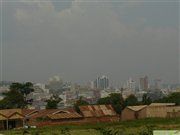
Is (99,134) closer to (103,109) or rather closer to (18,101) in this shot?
(103,109)

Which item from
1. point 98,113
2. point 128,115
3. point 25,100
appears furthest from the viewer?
point 25,100

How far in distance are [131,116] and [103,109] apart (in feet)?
13.1

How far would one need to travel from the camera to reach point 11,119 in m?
48.6

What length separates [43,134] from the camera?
3011cm

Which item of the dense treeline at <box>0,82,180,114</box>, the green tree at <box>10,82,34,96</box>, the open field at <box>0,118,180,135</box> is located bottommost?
the open field at <box>0,118,180,135</box>

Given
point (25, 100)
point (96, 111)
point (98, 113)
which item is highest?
point (25, 100)

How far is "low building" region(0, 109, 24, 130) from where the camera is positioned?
47875mm

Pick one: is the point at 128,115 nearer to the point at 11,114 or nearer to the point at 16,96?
the point at 11,114

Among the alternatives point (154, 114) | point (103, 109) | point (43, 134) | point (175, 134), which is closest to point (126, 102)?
point (103, 109)

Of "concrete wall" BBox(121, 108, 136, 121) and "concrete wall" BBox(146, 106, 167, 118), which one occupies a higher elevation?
"concrete wall" BBox(146, 106, 167, 118)

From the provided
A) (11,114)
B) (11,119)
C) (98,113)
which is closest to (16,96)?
(98,113)

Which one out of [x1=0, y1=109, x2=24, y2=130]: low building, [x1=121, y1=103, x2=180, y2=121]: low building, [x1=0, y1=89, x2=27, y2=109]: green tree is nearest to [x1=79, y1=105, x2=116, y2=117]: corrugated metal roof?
[x1=121, y1=103, x2=180, y2=121]: low building

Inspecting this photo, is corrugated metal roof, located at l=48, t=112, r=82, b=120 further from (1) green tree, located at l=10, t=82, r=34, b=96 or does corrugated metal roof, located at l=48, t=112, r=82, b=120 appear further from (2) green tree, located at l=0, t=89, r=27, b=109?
(1) green tree, located at l=10, t=82, r=34, b=96

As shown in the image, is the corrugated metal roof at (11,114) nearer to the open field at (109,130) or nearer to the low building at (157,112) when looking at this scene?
the open field at (109,130)
